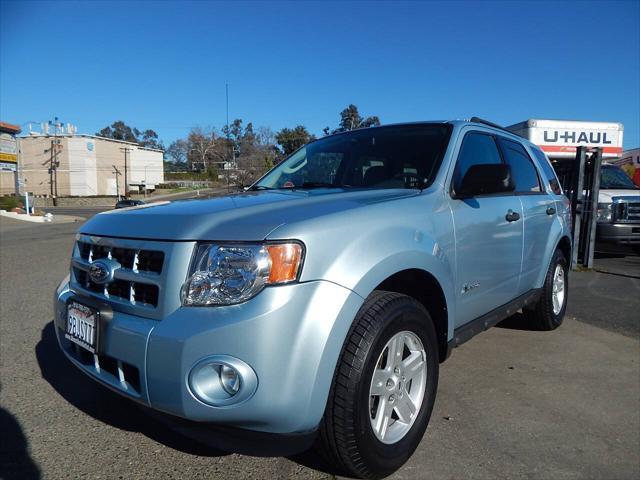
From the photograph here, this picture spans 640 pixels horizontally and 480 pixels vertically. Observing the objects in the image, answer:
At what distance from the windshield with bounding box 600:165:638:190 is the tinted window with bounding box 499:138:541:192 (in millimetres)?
7429

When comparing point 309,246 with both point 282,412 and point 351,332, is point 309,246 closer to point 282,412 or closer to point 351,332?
point 351,332

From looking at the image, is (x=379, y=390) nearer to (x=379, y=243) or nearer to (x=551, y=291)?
(x=379, y=243)

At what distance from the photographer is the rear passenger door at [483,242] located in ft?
9.30

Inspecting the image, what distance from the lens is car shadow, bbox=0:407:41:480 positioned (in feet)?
7.47

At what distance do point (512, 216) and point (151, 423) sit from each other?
2.78 metres

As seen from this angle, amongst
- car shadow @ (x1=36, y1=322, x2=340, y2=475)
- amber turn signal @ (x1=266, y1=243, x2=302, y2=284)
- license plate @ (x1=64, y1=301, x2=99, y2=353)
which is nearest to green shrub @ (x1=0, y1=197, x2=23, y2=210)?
car shadow @ (x1=36, y1=322, x2=340, y2=475)

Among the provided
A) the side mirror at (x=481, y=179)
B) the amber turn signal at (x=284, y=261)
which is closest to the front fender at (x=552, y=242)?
the side mirror at (x=481, y=179)

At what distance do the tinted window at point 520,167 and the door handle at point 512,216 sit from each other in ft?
1.28

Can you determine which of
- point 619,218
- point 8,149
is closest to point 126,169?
point 8,149

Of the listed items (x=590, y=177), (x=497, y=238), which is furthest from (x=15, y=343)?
(x=590, y=177)

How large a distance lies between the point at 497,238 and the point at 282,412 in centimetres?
208

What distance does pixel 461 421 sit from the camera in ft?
9.45

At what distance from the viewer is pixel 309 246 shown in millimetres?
1896

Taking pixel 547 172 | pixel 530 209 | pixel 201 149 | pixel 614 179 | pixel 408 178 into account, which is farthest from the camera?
pixel 201 149
